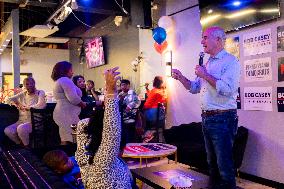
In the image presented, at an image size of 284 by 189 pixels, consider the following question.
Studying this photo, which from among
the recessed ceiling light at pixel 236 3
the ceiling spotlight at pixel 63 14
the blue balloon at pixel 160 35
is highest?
the ceiling spotlight at pixel 63 14

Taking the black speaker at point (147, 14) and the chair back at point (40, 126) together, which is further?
the black speaker at point (147, 14)

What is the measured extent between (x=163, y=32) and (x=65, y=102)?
8.90ft

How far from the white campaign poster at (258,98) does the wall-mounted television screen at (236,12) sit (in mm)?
842

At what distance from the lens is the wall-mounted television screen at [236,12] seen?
393 centimetres

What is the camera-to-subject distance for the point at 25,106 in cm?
527

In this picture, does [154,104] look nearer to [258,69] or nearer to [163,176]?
[258,69]

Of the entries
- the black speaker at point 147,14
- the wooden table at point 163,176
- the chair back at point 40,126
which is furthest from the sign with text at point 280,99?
the black speaker at point 147,14

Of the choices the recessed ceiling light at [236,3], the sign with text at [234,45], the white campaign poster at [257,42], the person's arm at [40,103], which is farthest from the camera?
the person's arm at [40,103]

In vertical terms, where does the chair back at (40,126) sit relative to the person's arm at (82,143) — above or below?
below

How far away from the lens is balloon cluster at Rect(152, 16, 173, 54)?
19.6 feet

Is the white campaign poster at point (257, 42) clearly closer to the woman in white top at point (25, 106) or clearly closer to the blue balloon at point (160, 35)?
the blue balloon at point (160, 35)

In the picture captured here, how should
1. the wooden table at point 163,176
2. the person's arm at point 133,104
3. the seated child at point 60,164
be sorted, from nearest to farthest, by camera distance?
A: the seated child at point 60,164 → the wooden table at point 163,176 → the person's arm at point 133,104

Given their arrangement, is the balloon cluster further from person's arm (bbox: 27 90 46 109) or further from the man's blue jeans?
the man's blue jeans

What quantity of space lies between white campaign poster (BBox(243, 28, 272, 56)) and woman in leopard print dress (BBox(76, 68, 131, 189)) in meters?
2.87
